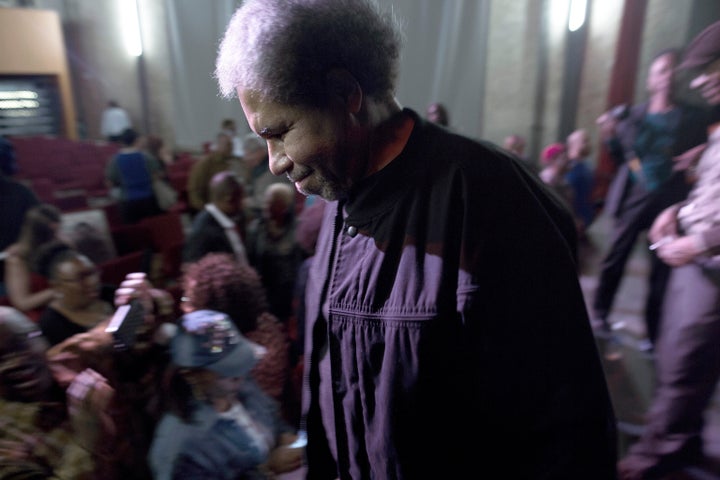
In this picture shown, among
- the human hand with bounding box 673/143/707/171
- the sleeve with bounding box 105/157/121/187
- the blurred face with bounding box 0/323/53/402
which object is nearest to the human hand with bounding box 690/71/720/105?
the human hand with bounding box 673/143/707/171

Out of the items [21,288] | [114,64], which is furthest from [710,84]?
[114,64]

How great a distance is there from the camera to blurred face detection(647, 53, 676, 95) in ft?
8.89

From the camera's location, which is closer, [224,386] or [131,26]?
[224,386]

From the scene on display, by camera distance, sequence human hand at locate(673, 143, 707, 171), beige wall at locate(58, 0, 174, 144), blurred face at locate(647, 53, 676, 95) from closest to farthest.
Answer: human hand at locate(673, 143, 707, 171), blurred face at locate(647, 53, 676, 95), beige wall at locate(58, 0, 174, 144)

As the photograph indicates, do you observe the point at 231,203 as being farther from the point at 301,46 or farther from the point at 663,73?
the point at 663,73

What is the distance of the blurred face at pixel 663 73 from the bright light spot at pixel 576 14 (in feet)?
13.1

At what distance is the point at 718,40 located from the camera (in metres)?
1.89

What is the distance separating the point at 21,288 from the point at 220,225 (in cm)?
102

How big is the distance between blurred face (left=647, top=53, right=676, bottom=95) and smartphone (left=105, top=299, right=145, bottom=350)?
114 inches

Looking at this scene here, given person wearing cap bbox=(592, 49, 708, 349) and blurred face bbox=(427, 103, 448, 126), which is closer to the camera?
person wearing cap bbox=(592, 49, 708, 349)

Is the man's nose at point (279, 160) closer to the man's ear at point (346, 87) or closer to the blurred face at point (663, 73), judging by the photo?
the man's ear at point (346, 87)

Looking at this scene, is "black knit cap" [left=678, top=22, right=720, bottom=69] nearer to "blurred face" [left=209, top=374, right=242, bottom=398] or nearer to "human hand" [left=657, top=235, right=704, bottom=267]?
"human hand" [left=657, top=235, right=704, bottom=267]

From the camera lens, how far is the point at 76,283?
211 centimetres

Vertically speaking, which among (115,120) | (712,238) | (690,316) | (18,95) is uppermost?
(18,95)
